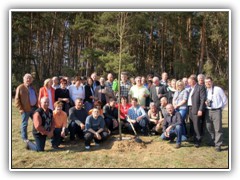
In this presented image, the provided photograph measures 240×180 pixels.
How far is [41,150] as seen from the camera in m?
6.09

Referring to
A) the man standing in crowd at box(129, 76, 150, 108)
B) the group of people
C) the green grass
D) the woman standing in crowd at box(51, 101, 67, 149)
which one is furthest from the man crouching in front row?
the woman standing in crowd at box(51, 101, 67, 149)

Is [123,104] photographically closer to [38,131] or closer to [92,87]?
[92,87]

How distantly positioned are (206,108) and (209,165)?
1.40 meters

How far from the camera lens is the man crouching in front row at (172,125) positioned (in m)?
6.34

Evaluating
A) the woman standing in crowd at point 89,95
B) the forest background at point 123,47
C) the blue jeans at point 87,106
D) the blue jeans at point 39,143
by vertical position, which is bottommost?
the blue jeans at point 39,143

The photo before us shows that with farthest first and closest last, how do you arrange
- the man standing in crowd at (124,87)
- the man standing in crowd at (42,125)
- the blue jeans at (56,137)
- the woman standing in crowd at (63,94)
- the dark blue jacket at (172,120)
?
1. the man standing in crowd at (124,87)
2. the woman standing in crowd at (63,94)
3. the dark blue jacket at (172,120)
4. the blue jeans at (56,137)
5. the man standing in crowd at (42,125)

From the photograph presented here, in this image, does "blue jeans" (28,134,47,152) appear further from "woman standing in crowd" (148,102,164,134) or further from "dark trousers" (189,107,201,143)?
"dark trousers" (189,107,201,143)

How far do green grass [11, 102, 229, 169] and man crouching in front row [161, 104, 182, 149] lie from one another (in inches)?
7.7

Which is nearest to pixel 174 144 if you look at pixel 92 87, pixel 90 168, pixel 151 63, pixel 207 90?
pixel 207 90

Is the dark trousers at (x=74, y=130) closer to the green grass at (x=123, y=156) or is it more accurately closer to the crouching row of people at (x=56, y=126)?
the crouching row of people at (x=56, y=126)

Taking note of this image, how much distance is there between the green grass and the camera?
5.48m

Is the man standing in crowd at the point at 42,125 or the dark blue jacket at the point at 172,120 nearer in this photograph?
the man standing in crowd at the point at 42,125

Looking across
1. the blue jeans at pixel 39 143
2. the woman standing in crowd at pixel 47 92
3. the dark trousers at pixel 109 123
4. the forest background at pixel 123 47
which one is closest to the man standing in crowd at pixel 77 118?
the woman standing in crowd at pixel 47 92

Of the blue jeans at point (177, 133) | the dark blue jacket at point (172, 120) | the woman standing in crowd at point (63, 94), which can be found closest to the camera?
the blue jeans at point (177, 133)
